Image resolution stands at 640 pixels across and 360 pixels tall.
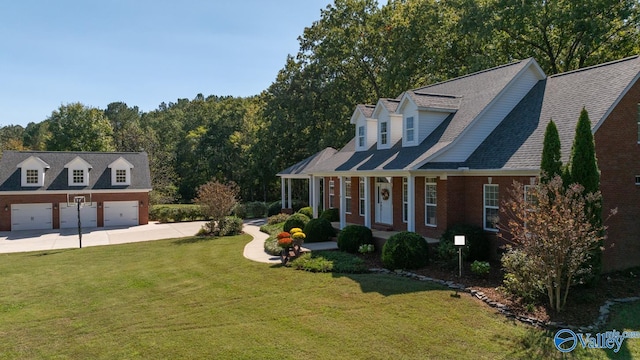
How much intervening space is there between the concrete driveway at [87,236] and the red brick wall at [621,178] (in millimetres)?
20803

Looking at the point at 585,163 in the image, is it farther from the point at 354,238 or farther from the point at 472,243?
the point at 354,238

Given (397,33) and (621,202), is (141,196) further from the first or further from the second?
(621,202)

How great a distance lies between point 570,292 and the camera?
33.3 feet

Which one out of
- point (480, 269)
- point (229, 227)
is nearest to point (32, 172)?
point (229, 227)

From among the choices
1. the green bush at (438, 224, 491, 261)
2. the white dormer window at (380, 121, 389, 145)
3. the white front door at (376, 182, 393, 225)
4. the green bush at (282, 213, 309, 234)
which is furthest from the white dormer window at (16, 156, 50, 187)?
the green bush at (438, 224, 491, 261)

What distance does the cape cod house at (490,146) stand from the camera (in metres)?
12.3

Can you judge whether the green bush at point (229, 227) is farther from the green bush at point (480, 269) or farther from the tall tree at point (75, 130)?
the tall tree at point (75, 130)

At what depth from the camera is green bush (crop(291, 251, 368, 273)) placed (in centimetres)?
1313

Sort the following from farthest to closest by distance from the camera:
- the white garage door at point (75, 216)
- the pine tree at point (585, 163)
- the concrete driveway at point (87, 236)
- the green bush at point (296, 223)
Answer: the white garage door at point (75, 216) → the concrete driveway at point (87, 236) → the green bush at point (296, 223) → the pine tree at point (585, 163)

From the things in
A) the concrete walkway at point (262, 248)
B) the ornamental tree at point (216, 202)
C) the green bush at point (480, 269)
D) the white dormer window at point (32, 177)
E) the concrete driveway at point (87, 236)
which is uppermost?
the white dormer window at point (32, 177)

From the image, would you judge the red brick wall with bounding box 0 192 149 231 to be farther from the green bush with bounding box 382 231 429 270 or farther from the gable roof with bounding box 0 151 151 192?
the green bush with bounding box 382 231 429 270

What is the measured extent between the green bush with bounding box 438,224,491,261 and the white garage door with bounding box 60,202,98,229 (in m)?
25.8

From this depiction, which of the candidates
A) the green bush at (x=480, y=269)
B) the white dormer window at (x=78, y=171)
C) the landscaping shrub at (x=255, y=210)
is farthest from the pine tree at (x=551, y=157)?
the white dormer window at (x=78, y=171)

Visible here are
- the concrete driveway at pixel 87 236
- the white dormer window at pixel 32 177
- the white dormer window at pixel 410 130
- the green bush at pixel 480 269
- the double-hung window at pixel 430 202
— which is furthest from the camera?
the white dormer window at pixel 32 177
